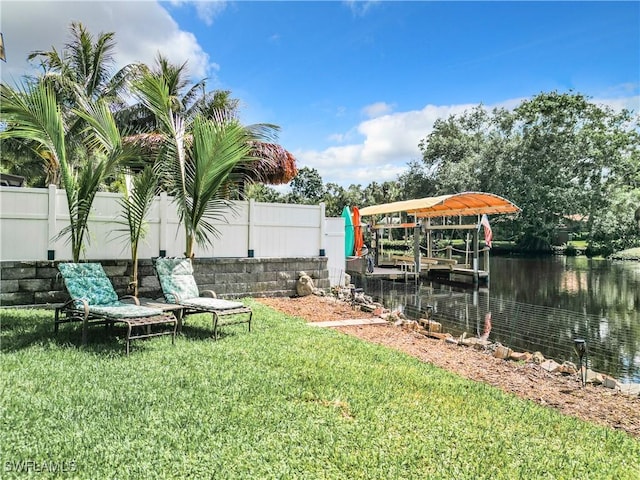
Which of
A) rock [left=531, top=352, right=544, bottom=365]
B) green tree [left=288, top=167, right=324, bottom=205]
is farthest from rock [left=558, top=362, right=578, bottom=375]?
green tree [left=288, top=167, right=324, bottom=205]

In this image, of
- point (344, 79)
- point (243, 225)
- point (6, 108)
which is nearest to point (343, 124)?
point (344, 79)

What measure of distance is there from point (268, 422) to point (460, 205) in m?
16.7

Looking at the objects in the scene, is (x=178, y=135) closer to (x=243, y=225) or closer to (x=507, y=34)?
(x=243, y=225)

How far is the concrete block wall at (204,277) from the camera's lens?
24.2ft

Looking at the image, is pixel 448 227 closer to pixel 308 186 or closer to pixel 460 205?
→ pixel 460 205

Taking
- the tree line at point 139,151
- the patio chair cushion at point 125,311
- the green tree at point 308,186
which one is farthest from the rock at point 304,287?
the green tree at point 308,186

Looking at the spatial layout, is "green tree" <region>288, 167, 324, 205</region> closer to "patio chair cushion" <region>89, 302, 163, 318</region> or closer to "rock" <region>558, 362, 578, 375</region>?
"rock" <region>558, 362, 578, 375</region>

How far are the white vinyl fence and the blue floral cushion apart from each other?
176 cm

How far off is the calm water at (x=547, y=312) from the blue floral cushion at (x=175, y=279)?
507cm

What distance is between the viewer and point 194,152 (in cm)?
687

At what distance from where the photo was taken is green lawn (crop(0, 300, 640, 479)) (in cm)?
275

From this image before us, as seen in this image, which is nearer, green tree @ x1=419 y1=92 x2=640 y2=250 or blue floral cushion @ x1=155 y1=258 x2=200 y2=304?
blue floral cushion @ x1=155 y1=258 x2=200 y2=304

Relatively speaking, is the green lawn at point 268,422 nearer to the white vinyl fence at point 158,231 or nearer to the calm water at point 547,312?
the white vinyl fence at point 158,231

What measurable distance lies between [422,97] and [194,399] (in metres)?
19.6
